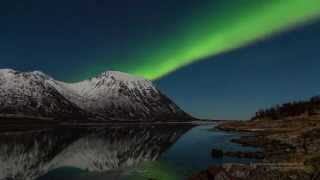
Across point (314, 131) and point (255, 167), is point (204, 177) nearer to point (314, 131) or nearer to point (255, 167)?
point (255, 167)

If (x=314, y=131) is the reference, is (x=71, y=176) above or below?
below

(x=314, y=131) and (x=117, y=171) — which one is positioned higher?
(x=314, y=131)

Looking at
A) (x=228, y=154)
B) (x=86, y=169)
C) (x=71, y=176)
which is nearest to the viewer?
(x=71, y=176)

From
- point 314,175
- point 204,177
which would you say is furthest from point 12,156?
point 314,175

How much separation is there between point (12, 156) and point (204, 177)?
2994 inches

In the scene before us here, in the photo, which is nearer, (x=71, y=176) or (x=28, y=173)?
(x=71, y=176)

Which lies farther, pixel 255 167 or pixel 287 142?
pixel 287 142

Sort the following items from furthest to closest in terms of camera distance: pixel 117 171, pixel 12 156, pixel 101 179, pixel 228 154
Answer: pixel 12 156 < pixel 228 154 < pixel 117 171 < pixel 101 179

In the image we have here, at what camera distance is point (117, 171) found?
75.4 m

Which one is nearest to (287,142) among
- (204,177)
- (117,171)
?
(117,171)

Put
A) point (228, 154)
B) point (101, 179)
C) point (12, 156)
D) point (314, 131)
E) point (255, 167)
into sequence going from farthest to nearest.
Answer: point (314, 131), point (12, 156), point (228, 154), point (101, 179), point (255, 167)

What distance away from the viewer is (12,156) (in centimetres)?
11694

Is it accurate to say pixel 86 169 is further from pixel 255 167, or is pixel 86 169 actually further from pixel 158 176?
pixel 255 167

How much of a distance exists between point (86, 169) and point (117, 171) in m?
8.07
